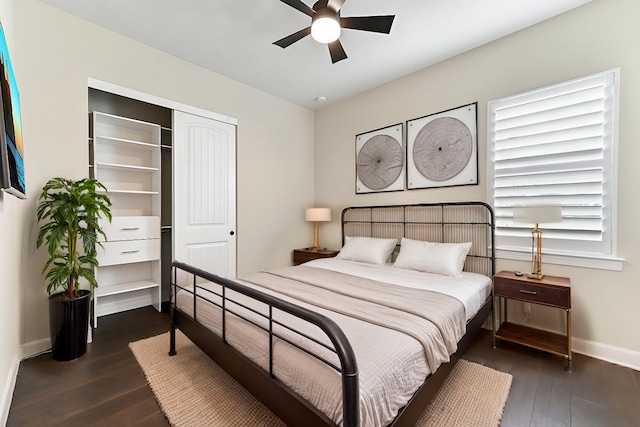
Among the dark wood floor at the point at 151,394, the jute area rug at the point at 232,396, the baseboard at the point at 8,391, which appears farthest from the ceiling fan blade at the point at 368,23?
the baseboard at the point at 8,391

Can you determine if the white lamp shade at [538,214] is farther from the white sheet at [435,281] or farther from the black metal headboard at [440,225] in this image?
the white sheet at [435,281]

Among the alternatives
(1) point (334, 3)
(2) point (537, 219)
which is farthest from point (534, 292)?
(1) point (334, 3)

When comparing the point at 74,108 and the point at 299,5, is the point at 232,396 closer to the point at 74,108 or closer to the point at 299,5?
the point at 299,5

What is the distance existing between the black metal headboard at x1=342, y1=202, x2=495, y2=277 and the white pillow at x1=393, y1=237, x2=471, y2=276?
224 millimetres

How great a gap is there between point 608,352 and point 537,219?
1.21 m

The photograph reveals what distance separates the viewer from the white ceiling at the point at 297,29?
2.36m

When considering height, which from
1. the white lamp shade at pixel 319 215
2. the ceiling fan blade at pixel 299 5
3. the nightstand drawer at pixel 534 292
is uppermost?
the ceiling fan blade at pixel 299 5

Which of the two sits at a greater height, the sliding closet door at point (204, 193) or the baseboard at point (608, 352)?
the sliding closet door at point (204, 193)

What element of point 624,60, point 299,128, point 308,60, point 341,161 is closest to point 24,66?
point 308,60

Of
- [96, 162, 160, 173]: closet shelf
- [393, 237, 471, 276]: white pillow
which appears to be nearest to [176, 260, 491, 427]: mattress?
[393, 237, 471, 276]: white pillow

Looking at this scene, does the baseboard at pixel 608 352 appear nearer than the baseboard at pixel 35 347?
Yes

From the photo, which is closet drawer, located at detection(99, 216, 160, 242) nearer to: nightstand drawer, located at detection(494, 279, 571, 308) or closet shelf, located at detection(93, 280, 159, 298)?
closet shelf, located at detection(93, 280, 159, 298)

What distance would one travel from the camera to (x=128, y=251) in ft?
9.81

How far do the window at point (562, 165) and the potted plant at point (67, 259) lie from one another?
3.79 metres
